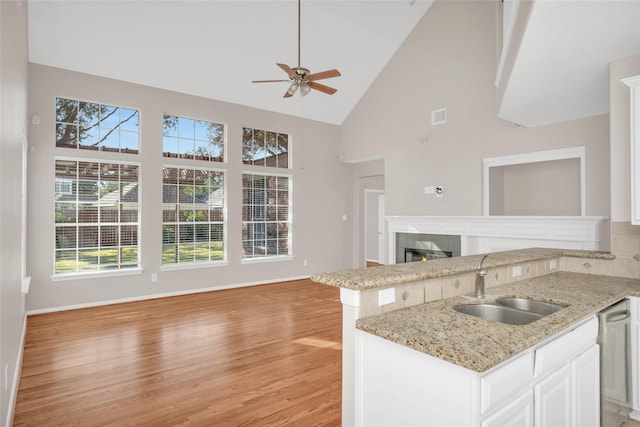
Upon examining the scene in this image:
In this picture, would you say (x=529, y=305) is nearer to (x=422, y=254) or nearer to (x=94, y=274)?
(x=422, y=254)

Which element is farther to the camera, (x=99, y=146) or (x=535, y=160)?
(x=99, y=146)

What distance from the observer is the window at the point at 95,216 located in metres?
→ 5.14

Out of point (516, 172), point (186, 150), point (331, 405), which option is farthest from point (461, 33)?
point (331, 405)

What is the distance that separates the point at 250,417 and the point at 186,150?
16.2 feet

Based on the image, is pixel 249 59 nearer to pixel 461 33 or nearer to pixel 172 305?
pixel 461 33

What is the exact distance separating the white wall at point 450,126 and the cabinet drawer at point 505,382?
4045 millimetres

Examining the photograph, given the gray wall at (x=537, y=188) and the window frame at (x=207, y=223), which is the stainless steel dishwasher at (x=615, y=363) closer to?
the gray wall at (x=537, y=188)

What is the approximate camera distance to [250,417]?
2.40 m

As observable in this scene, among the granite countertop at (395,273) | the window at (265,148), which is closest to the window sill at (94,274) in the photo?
the window at (265,148)

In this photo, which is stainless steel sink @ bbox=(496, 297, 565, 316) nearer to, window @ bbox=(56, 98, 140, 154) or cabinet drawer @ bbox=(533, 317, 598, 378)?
cabinet drawer @ bbox=(533, 317, 598, 378)

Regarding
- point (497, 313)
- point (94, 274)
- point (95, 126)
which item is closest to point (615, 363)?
point (497, 313)

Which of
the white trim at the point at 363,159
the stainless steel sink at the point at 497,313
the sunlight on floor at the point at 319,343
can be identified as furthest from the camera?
the white trim at the point at 363,159

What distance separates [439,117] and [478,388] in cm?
577

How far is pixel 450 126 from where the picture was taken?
20.1ft
